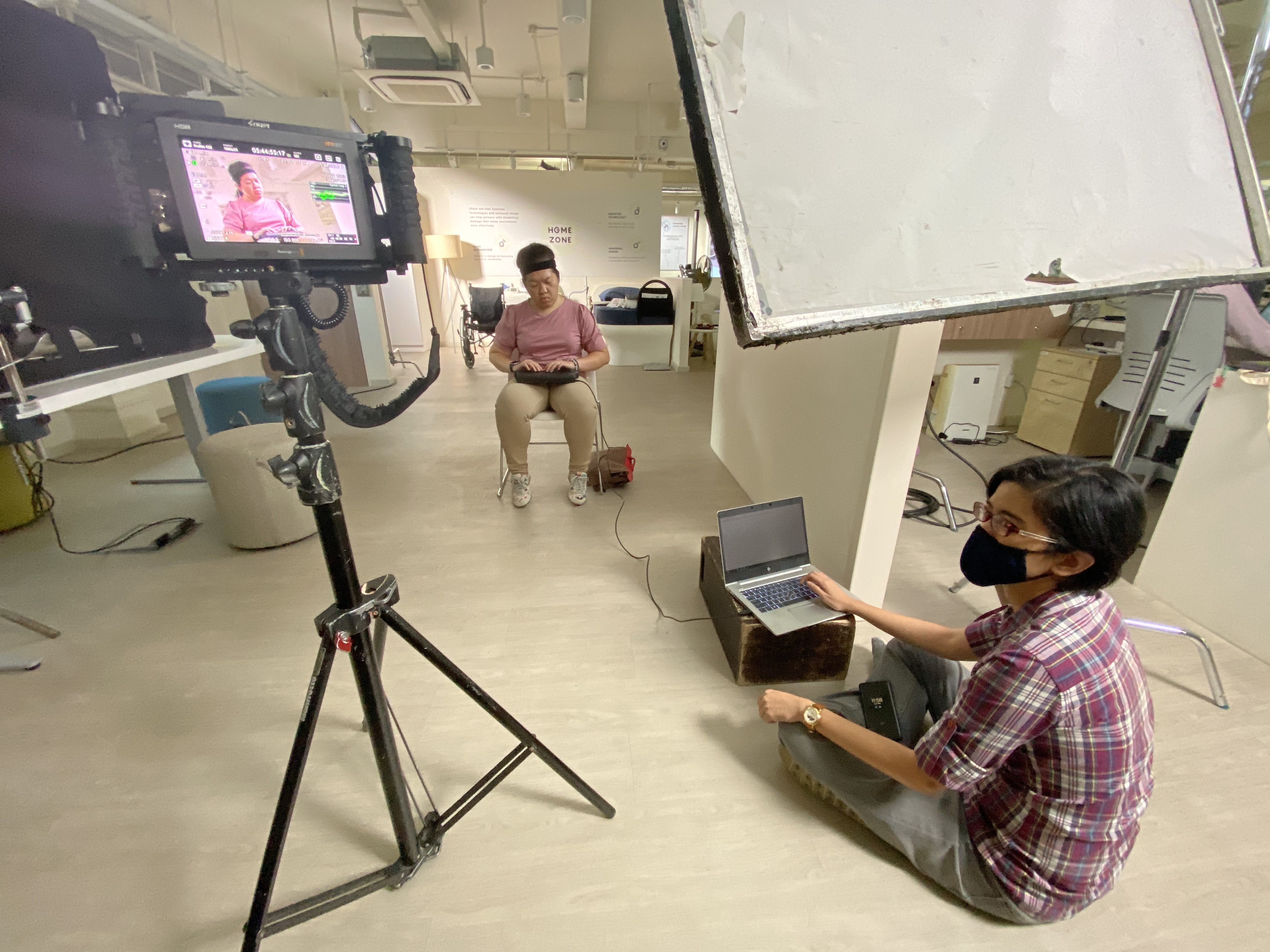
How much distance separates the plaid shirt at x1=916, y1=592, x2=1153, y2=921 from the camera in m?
0.74

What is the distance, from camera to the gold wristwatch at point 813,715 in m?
1.03

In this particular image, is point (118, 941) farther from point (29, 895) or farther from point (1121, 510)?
point (1121, 510)

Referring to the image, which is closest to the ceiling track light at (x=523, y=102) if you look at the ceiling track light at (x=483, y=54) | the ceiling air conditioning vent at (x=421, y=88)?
the ceiling air conditioning vent at (x=421, y=88)

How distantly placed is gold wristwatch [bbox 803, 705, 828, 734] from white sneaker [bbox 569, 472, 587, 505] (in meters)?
1.62

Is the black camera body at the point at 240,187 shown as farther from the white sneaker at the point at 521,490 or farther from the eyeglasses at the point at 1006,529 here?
the white sneaker at the point at 521,490

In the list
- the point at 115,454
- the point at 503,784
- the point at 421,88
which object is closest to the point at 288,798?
the point at 503,784

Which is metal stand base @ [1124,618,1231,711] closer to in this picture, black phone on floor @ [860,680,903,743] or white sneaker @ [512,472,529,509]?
black phone on floor @ [860,680,903,743]

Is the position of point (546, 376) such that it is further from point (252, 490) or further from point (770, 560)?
point (770, 560)

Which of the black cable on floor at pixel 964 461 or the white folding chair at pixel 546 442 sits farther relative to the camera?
the black cable on floor at pixel 964 461

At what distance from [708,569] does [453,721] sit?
86 cm

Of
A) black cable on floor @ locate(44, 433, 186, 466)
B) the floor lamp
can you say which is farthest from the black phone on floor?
the floor lamp

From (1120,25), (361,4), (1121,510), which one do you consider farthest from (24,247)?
(361,4)

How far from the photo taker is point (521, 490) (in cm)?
251

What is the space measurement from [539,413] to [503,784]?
169cm
